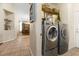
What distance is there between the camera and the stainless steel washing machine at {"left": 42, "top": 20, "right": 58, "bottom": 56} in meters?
1.22

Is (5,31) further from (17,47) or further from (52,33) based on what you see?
(52,33)

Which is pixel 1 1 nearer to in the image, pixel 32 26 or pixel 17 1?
pixel 17 1

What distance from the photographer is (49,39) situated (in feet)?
4.18

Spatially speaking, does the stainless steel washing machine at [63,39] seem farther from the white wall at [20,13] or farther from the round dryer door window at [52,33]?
the white wall at [20,13]

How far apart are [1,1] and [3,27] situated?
271mm

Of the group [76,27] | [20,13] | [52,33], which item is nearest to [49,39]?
[52,33]

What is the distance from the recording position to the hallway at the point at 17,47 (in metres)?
1.18

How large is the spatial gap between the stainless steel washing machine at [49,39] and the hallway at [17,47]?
0.59ft

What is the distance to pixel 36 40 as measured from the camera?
4.06ft

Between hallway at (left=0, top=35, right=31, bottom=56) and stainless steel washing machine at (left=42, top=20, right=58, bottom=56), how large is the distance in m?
0.18

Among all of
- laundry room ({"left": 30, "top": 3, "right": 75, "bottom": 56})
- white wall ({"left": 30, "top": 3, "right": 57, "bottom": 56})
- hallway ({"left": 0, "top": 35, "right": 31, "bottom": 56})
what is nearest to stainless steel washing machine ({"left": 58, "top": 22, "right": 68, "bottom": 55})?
laundry room ({"left": 30, "top": 3, "right": 75, "bottom": 56})

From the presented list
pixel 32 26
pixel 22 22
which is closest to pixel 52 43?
pixel 32 26

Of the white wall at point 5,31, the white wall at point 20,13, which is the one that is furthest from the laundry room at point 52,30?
the white wall at point 5,31

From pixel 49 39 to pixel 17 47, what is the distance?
1.15 feet
